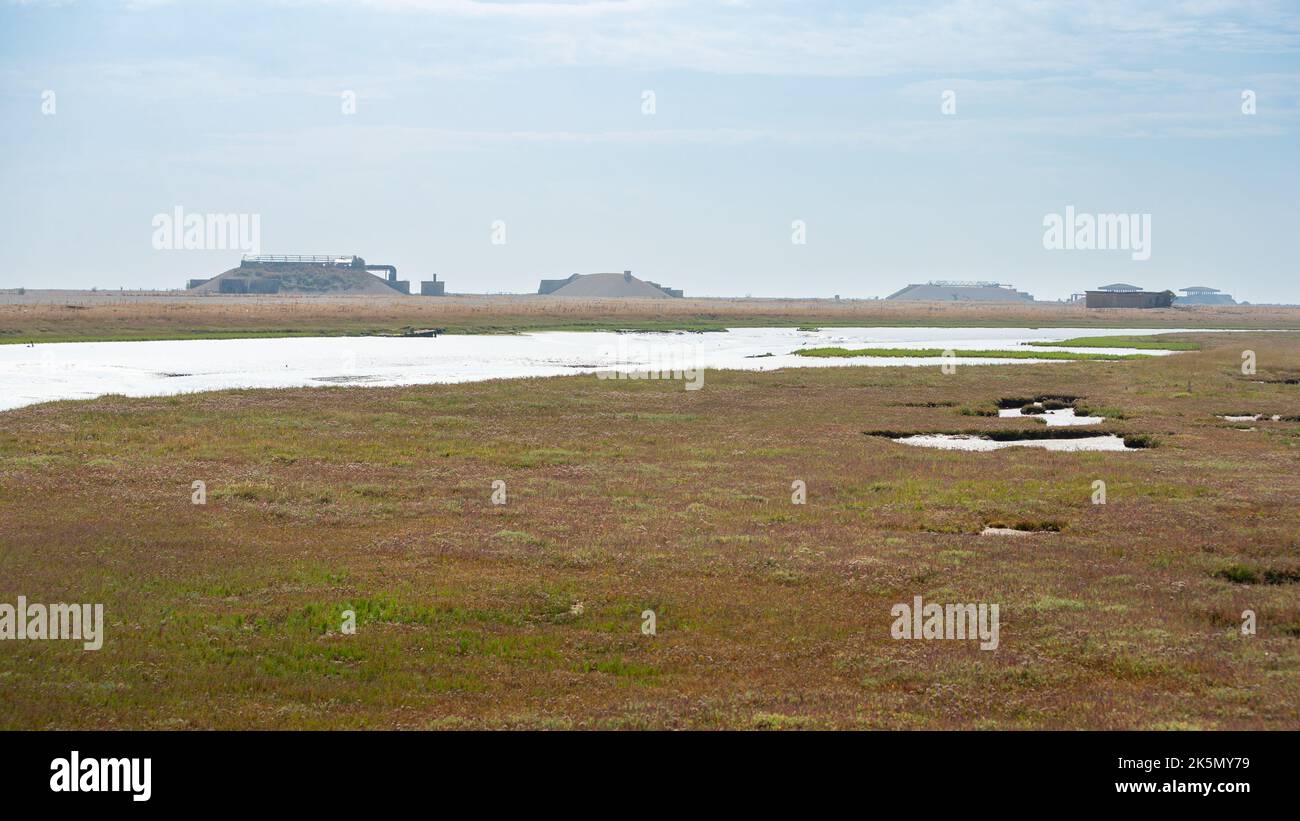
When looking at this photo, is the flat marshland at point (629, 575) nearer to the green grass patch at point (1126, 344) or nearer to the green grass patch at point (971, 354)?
the green grass patch at point (971, 354)

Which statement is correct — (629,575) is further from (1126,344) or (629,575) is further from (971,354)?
(1126,344)

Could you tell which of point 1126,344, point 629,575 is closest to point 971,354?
point 1126,344

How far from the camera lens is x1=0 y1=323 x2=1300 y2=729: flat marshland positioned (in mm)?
16016

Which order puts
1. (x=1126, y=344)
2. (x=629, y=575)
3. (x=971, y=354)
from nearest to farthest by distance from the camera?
(x=629, y=575) < (x=971, y=354) < (x=1126, y=344)

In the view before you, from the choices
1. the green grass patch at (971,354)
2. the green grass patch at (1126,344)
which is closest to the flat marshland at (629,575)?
the green grass patch at (971,354)

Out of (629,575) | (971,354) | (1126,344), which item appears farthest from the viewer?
(1126,344)

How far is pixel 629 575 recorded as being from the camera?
76.7 feet

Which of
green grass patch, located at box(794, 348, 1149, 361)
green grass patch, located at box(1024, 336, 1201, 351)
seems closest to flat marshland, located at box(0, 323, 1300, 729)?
green grass patch, located at box(794, 348, 1149, 361)

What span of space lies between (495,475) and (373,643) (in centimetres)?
1692

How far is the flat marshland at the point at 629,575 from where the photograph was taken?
1602 centimetres

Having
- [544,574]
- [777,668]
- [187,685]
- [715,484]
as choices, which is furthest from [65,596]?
[715,484]

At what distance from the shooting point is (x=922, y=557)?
81.6 ft

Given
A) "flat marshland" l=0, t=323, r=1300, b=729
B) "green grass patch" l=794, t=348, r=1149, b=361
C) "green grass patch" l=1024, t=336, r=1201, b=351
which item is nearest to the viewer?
"flat marshland" l=0, t=323, r=1300, b=729

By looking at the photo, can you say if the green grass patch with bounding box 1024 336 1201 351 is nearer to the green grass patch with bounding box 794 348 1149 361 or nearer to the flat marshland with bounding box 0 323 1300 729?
the green grass patch with bounding box 794 348 1149 361
